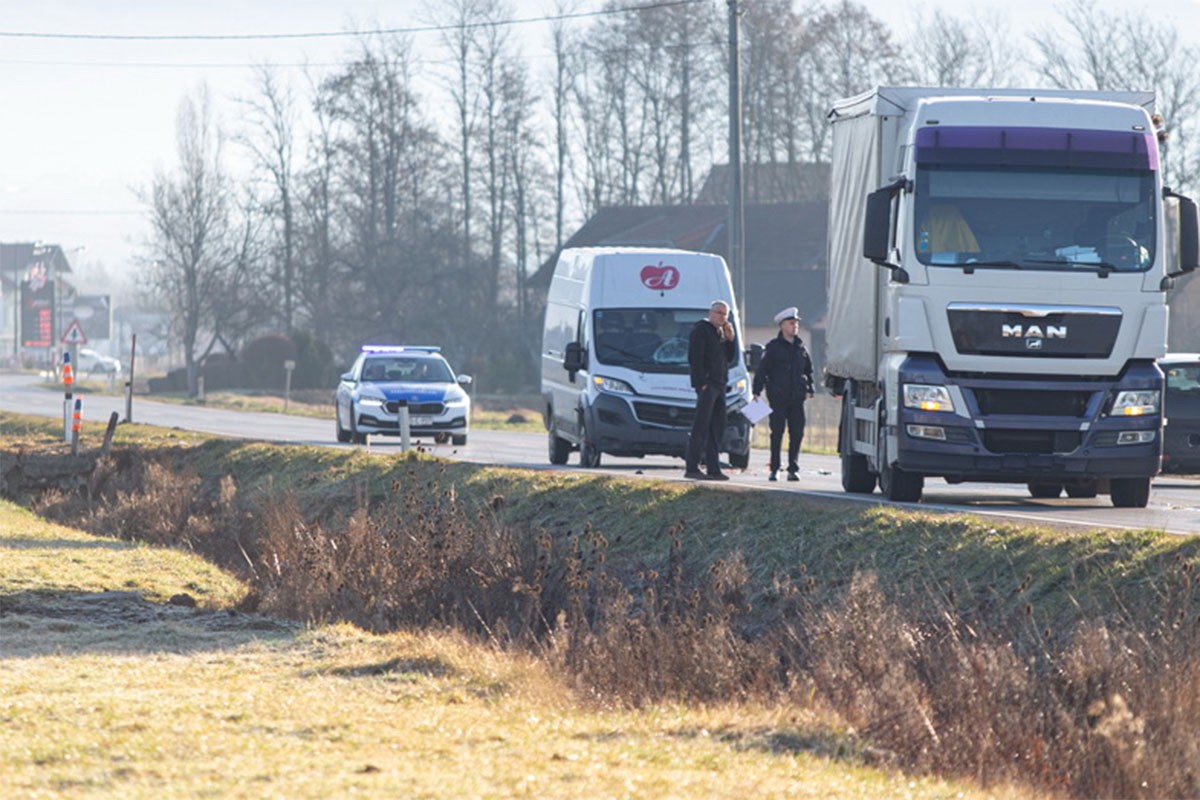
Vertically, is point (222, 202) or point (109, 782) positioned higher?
point (222, 202)

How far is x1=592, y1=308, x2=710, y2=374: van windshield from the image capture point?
2530cm

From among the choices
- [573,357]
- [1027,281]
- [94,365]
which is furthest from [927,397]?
[94,365]

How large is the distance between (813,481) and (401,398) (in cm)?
1205

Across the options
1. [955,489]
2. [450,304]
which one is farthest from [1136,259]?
[450,304]

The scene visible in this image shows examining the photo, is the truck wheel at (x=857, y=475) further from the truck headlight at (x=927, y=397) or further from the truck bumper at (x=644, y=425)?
the truck bumper at (x=644, y=425)

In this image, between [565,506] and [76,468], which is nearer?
[565,506]

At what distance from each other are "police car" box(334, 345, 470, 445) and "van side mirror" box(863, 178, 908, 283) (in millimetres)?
17196

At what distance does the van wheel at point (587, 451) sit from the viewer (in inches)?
996

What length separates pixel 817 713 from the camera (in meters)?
9.60

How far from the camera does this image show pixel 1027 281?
16.4 meters

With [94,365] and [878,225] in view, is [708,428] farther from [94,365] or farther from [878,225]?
[94,365]

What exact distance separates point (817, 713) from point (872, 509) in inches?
→ 253

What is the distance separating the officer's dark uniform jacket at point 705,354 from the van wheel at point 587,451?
4.42m

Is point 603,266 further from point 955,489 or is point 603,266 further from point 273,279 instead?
point 273,279
